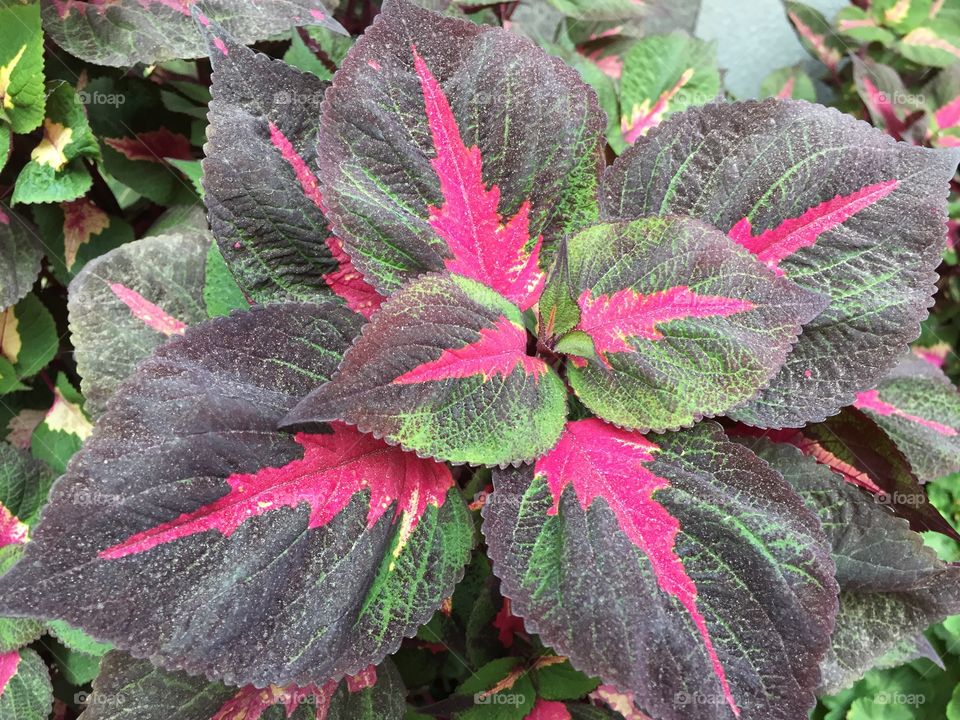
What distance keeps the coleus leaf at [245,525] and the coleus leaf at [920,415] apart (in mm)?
517

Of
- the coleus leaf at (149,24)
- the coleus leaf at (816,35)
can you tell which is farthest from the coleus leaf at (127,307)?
the coleus leaf at (816,35)

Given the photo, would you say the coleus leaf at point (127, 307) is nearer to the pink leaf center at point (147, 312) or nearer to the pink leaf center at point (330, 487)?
the pink leaf center at point (147, 312)

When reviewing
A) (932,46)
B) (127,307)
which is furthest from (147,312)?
(932,46)

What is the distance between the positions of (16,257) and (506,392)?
0.68m

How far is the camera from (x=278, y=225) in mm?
610

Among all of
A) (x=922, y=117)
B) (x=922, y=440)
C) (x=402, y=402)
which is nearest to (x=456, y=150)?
(x=402, y=402)

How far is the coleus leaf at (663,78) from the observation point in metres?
1.06

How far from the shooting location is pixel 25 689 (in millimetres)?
827

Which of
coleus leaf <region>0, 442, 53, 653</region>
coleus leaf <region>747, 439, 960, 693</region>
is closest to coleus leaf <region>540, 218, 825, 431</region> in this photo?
coleus leaf <region>747, 439, 960, 693</region>

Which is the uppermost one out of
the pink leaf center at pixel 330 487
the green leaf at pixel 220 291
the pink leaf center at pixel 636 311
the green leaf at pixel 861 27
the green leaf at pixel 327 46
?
the green leaf at pixel 861 27

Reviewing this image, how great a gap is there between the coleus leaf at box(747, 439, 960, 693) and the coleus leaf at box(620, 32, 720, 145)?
555 mm

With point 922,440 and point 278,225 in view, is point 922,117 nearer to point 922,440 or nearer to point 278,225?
point 922,440

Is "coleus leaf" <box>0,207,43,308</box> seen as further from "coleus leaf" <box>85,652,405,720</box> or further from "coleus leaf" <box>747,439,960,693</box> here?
"coleus leaf" <box>747,439,960,693</box>

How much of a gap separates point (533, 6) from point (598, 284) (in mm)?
1158
